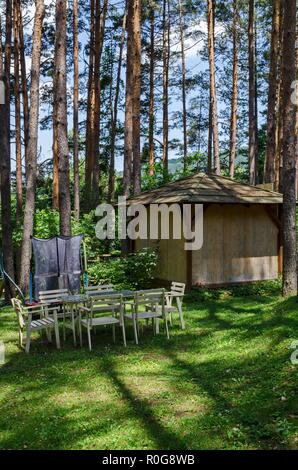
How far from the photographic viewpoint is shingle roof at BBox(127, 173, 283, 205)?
44.0 feet

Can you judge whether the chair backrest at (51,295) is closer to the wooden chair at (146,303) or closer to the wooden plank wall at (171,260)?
the wooden chair at (146,303)

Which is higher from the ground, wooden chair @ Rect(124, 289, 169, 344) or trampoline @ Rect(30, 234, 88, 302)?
trampoline @ Rect(30, 234, 88, 302)

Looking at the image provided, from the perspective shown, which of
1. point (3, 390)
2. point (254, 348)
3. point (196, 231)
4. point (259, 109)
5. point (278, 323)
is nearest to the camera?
point (3, 390)

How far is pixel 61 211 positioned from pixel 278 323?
6023 millimetres

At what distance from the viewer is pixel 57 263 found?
1079 centimetres

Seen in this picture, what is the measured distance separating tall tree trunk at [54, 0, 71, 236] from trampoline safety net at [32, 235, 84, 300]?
1025 millimetres

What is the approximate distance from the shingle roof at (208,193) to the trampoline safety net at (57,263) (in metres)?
3.54

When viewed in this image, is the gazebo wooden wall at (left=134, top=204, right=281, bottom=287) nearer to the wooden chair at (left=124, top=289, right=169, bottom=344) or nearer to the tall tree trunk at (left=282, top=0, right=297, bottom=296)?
the tall tree trunk at (left=282, top=0, right=297, bottom=296)

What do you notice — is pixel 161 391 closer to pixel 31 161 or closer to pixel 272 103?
pixel 31 161

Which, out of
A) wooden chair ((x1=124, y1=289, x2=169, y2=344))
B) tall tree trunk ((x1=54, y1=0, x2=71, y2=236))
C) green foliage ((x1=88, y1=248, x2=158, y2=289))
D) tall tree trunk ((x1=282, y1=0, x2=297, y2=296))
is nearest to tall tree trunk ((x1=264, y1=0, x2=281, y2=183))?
green foliage ((x1=88, y1=248, x2=158, y2=289))

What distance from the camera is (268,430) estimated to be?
4.68m

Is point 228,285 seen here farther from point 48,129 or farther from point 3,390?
point 48,129

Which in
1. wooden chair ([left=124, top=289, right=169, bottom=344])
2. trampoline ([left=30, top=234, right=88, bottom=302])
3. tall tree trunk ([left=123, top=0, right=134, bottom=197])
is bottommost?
wooden chair ([left=124, top=289, right=169, bottom=344])
